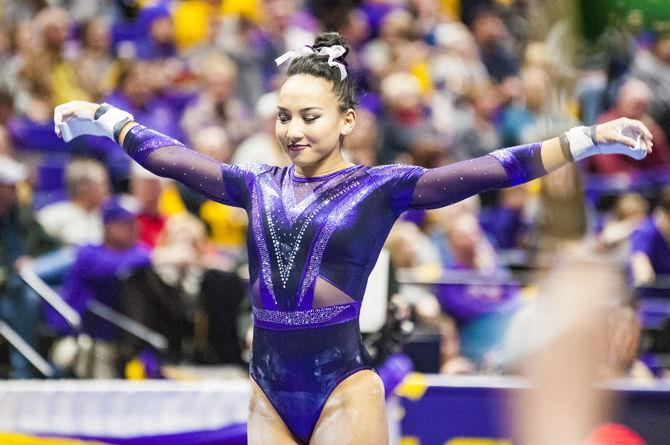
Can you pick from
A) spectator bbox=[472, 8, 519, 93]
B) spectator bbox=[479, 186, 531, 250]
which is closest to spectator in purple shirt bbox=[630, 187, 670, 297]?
spectator bbox=[479, 186, 531, 250]

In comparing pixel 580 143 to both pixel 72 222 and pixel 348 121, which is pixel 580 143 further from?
pixel 72 222

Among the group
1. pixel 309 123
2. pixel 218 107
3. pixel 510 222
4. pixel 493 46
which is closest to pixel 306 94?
pixel 309 123

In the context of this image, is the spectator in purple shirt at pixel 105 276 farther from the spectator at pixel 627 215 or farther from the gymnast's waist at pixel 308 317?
the gymnast's waist at pixel 308 317

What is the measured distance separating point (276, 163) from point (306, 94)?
13.0ft

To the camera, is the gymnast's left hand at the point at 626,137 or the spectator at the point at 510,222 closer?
the gymnast's left hand at the point at 626,137

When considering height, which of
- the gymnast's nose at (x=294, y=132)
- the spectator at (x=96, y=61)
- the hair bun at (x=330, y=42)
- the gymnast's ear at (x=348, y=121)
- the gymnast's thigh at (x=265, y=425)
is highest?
the spectator at (x=96, y=61)

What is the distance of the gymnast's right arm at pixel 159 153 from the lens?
409 centimetres

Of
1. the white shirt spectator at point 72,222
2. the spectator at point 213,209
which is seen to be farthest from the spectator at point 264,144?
the white shirt spectator at point 72,222

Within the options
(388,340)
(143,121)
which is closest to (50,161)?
(143,121)

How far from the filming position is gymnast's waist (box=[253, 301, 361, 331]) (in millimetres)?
3830

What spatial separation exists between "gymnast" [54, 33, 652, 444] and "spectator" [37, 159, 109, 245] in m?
4.15

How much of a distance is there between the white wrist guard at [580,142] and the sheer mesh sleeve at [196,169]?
1.07 metres

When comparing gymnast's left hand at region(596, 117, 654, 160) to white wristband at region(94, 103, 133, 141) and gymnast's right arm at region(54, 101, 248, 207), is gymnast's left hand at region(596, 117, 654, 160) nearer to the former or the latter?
gymnast's right arm at region(54, 101, 248, 207)

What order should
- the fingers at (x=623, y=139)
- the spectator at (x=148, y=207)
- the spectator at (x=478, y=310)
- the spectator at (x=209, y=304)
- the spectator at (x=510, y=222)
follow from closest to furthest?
the fingers at (x=623, y=139), the spectator at (x=209, y=304), the spectator at (x=478, y=310), the spectator at (x=148, y=207), the spectator at (x=510, y=222)
